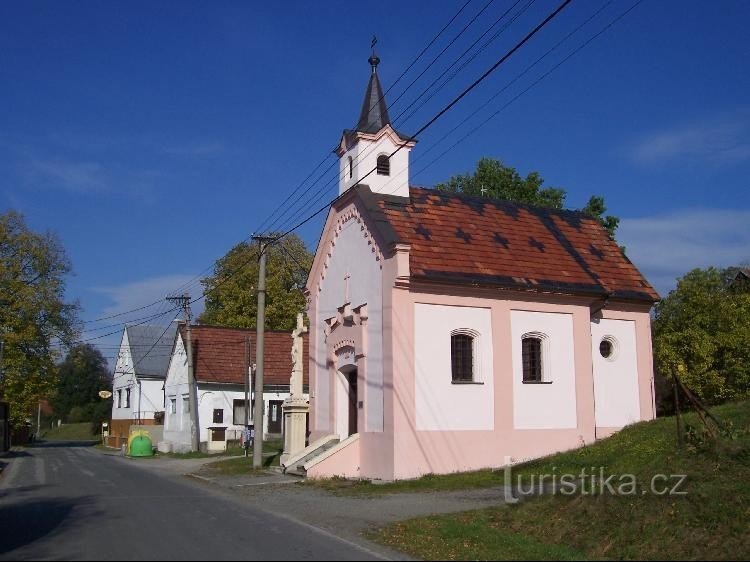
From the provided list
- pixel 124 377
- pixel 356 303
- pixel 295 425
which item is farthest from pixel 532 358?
pixel 124 377

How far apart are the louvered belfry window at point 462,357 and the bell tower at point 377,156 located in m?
5.15

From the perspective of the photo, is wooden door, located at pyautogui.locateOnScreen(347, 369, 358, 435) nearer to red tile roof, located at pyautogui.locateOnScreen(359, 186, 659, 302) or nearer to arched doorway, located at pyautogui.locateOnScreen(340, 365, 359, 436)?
arched doorway, located at pyautogui.locateOnScreen(340, 365, 359, 436)

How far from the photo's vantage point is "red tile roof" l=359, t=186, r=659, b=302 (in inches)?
819

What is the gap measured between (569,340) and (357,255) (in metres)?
6.72

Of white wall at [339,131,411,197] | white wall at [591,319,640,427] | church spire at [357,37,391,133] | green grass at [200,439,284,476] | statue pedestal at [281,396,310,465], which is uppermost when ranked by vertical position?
church spire at [357,37,391,133]

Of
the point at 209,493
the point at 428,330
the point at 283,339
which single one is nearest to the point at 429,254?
the point at 428,330

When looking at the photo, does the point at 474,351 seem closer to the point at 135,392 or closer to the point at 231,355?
the point at 231,355

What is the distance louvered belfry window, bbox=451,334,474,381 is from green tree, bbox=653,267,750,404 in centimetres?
1279

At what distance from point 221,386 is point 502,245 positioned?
72.1ft

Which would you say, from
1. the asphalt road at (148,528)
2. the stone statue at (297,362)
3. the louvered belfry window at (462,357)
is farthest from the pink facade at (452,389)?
the asphalt road at (148,528)

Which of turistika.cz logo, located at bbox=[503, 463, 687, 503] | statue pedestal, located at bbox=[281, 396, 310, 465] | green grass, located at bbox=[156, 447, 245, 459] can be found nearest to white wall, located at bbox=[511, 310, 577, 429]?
turistika.cz logo, located at bbox=[503, 463, 687, 503]

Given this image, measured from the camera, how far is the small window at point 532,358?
2117 cm

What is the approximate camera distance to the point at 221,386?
39.7 metres

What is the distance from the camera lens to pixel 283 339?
43469 millimetres
